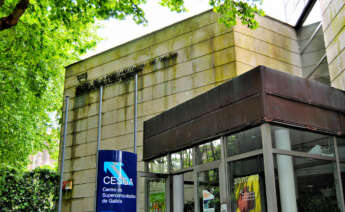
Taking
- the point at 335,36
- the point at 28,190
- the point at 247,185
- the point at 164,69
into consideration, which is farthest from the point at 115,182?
the point at 28,190

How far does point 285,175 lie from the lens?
654 centimetres

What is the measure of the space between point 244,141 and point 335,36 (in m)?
4.61

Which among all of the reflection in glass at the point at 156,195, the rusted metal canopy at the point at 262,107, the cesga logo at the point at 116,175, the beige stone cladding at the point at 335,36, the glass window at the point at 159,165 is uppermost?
the beige stone cladding at the point at 335,36

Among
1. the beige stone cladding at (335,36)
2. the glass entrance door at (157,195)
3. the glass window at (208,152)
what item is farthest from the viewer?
the glass entrance door at (157,195)

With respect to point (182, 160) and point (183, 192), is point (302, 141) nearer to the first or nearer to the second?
point (182, 160)

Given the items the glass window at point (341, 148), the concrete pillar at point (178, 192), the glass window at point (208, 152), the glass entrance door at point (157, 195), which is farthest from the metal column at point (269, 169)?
the glass entrance door at point (157, 195)

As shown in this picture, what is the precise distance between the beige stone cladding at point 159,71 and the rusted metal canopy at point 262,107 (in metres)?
4.68

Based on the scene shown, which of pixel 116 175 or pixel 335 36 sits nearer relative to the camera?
pixel 116 175

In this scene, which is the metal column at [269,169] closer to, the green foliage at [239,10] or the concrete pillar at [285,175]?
the concrete pillar at [285,175]

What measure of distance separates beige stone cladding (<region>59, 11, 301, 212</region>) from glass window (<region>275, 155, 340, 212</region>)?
6.10m

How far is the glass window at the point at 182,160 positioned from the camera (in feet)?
29.1

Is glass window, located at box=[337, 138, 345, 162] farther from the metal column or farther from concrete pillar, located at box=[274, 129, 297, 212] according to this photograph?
the metal column

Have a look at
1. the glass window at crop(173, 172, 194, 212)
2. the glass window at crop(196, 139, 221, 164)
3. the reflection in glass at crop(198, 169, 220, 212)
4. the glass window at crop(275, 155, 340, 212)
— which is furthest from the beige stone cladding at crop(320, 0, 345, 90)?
the glass window at crop(173, 172, 194, 212)

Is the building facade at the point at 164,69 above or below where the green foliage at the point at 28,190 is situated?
above
